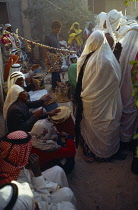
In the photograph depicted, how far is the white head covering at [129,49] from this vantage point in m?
3.87

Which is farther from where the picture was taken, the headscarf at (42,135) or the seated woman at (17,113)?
the seated woman at (17,113)

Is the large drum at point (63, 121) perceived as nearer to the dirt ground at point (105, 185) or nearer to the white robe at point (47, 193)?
the dirt ground at point (105, 185)

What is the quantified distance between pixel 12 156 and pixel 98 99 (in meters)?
1.92

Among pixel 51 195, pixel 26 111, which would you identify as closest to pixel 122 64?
pixel 26 111

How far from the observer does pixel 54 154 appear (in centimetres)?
321

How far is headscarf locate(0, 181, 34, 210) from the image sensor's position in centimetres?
155

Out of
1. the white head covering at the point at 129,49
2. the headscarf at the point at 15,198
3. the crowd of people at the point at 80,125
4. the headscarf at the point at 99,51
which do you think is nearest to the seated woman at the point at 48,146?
the crowd of people at the point at 80,125

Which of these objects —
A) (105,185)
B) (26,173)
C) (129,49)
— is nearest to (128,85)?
(129,49)

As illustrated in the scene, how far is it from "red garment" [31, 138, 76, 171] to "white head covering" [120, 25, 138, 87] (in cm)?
166

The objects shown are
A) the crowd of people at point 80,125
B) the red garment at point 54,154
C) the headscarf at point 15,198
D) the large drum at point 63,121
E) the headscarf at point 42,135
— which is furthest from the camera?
the large drum at point 63,121

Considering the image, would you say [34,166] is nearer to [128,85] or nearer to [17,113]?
[17,113]

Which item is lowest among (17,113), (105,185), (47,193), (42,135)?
(105,185)

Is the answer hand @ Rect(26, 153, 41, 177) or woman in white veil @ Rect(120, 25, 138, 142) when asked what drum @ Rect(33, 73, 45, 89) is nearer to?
woman in white veil @ Rect(120, 25, 138, 142)

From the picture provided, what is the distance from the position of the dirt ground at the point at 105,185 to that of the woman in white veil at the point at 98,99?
0.24m
